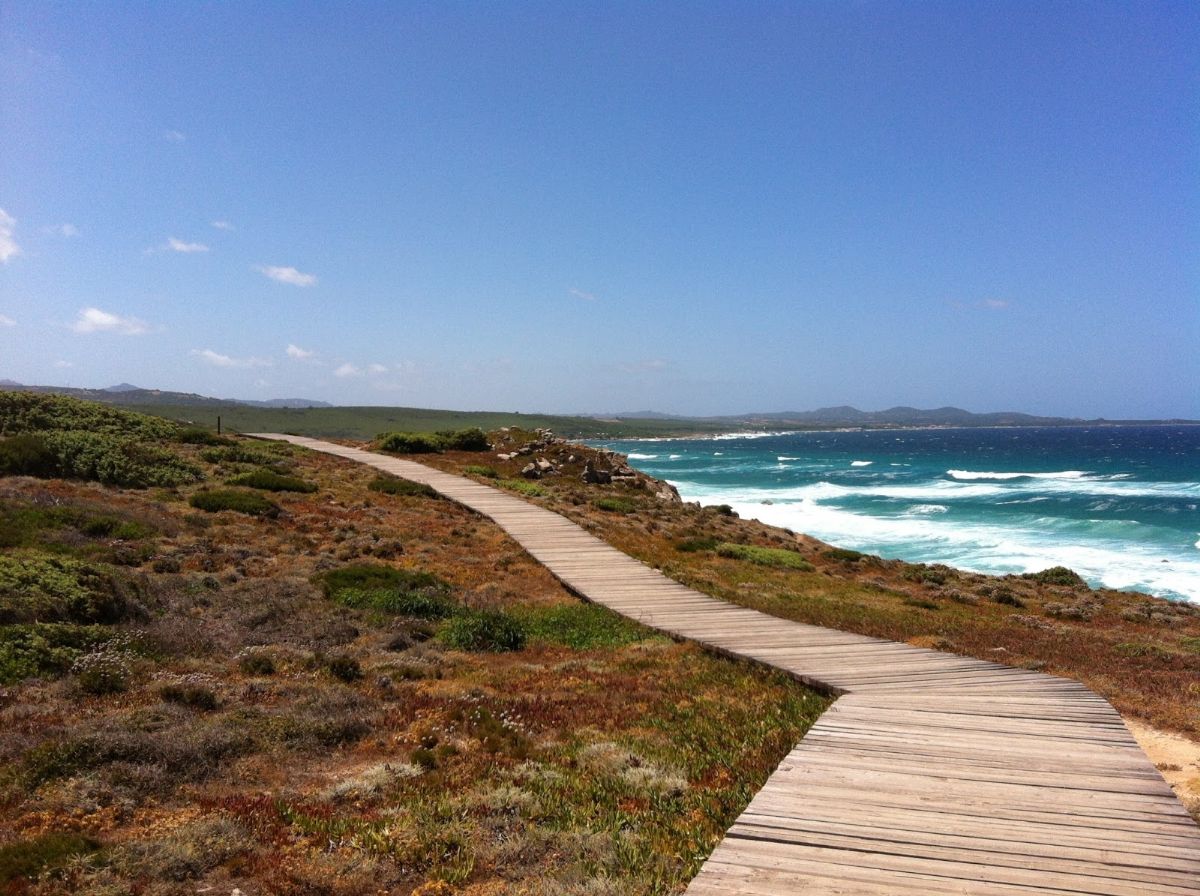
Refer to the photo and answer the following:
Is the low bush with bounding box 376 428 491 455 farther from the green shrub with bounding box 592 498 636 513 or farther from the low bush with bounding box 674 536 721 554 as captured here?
the low bush with bounding box 674 536 721 554

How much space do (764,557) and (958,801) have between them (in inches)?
690

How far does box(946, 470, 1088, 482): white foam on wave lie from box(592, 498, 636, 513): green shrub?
64.4m

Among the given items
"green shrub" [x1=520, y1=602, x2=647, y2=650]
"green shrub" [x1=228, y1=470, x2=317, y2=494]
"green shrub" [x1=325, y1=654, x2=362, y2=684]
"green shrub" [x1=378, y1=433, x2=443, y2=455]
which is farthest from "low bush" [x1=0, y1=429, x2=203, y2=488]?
"green shrub" [x1=378, y1=433, x2=443, y2=455]

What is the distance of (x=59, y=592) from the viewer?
32.6 feet

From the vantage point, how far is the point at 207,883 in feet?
15.7

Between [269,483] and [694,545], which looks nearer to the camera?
[694,545]

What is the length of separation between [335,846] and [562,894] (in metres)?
1.90

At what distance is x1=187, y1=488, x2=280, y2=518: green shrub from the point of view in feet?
66.5

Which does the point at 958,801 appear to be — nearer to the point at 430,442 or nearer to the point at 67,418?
the point at 67,418

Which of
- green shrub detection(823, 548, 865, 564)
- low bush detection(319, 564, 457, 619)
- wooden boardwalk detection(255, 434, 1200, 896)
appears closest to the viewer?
wooden boardwalk detection(255, 434, 1200, 896)

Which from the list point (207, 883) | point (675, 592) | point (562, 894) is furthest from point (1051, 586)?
point (207, 883)

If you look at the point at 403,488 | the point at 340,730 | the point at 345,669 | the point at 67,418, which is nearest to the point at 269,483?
the point at 403,488

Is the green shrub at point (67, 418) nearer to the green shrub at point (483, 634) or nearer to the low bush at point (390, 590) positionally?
the low bush at point (390, 590)

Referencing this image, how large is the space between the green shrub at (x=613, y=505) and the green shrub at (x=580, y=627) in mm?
15580
